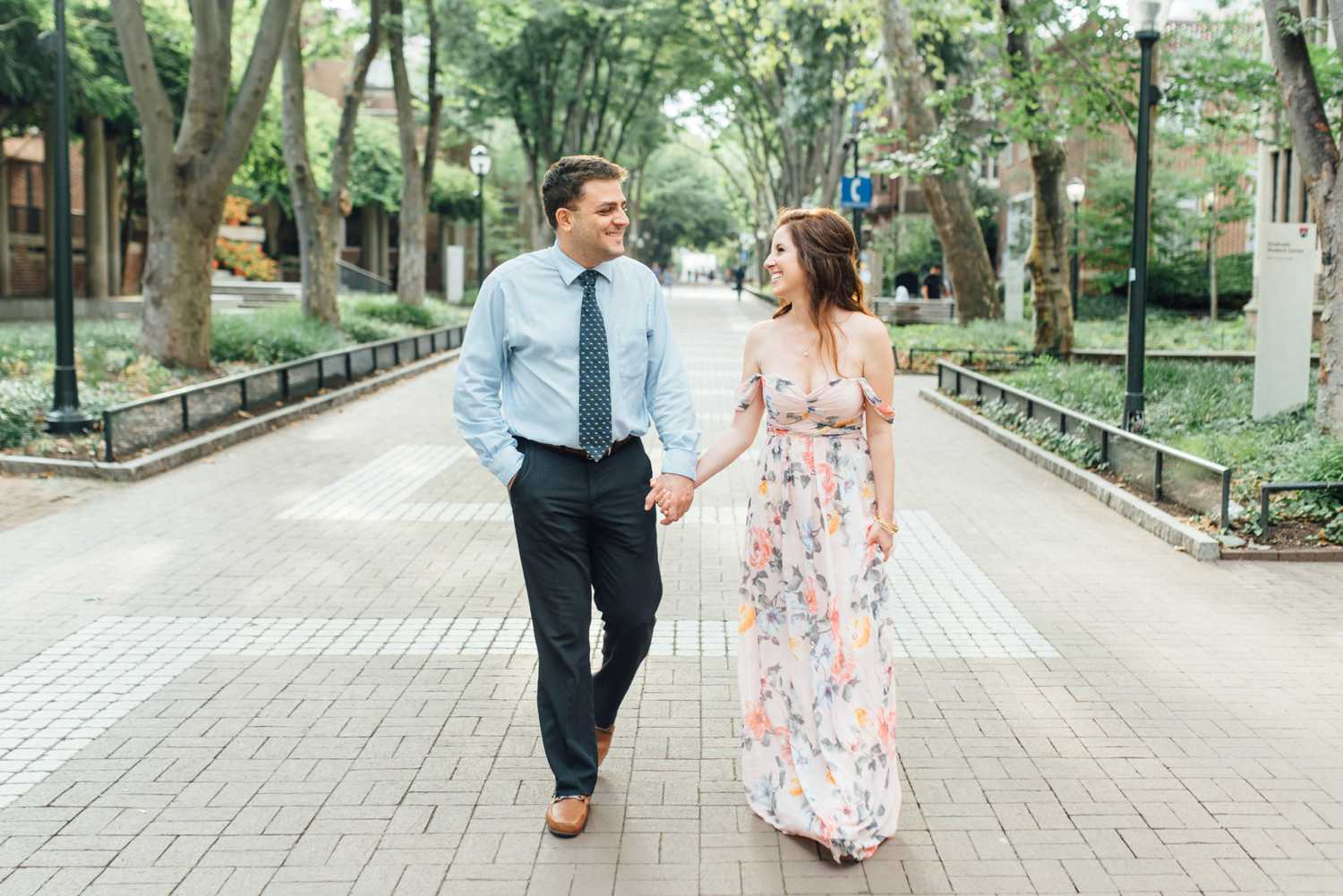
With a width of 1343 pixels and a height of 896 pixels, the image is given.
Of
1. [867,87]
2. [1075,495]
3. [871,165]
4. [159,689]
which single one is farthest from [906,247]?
[159,689]

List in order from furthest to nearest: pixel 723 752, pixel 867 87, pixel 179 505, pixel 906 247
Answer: pixel 906 247 → pixel 867 87 → pixel 179 505 → pixel 723 752

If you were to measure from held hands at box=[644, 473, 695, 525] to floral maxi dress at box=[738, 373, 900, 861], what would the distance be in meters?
0.28

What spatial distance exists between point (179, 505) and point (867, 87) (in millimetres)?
20209

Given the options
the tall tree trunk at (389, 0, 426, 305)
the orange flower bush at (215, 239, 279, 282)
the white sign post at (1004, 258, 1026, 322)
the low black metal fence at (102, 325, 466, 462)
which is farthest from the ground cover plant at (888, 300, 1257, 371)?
the orange flower bush at (215, 239, 279, 282)

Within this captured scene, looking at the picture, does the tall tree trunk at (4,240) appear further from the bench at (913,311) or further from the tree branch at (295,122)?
the bench at (913,311)

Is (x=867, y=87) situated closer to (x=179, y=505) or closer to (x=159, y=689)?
(x=179, y=505)

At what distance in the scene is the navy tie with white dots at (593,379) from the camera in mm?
4164

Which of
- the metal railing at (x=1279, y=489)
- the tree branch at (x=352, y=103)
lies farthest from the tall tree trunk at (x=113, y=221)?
the metal railing at (x=1279, y=489)

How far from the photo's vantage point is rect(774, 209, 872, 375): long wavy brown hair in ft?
13.7

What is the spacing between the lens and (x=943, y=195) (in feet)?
80.7

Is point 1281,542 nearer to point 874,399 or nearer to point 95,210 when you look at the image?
point 874,399

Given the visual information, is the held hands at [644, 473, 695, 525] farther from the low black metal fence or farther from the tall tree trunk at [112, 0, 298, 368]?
the tall tree trunk at [112, 0, 298, 368]

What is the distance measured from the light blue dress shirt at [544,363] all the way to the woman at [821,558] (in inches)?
12.3

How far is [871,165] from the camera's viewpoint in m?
19.3
